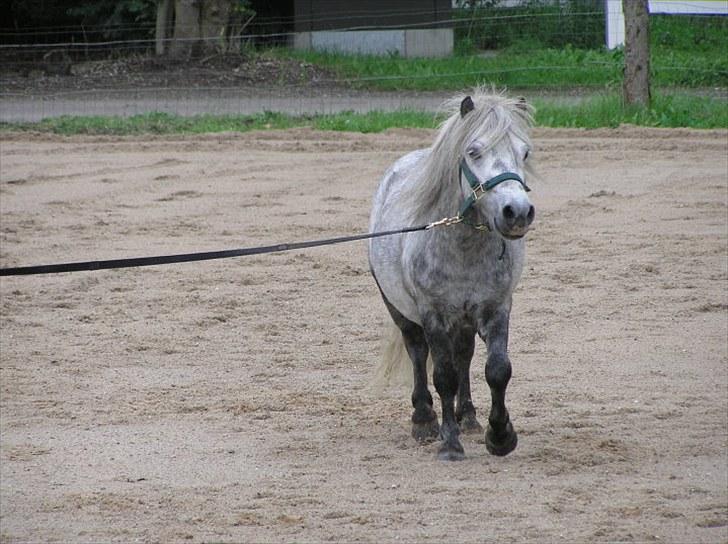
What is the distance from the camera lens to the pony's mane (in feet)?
20.8

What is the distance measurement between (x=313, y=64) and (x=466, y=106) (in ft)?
62.4

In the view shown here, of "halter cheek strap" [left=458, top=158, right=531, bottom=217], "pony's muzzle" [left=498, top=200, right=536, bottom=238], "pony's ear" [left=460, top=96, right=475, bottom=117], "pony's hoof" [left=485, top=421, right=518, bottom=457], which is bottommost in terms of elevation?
"pony's hoof" [left=485, top=421, right=518, bottom=457]

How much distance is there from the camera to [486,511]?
5.90 metres

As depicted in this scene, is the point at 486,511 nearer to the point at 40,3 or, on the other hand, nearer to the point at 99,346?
the point at 99,346

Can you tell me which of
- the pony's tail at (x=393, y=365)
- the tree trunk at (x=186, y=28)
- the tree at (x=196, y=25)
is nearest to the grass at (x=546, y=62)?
the tree at (x=196, y=25)

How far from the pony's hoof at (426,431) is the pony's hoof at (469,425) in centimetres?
14

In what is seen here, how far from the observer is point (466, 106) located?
646cm

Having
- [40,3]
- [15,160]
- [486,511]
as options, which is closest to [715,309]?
[486,511]

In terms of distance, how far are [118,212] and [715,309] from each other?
6.75 meters

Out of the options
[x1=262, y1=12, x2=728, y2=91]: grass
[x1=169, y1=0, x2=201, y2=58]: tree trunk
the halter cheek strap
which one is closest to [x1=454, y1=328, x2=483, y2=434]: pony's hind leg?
the halter cheek strap

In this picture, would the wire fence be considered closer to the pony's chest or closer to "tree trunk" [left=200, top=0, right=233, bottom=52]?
"tree trunk" [left=200, top=0, right=233, bottom=52]

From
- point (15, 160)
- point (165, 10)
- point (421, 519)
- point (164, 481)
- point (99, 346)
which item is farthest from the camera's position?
point (165, 10)

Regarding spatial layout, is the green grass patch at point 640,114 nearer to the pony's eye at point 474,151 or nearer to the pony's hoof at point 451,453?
the pony's hoof at point 451,453

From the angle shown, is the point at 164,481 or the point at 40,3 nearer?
the point at 164,481
